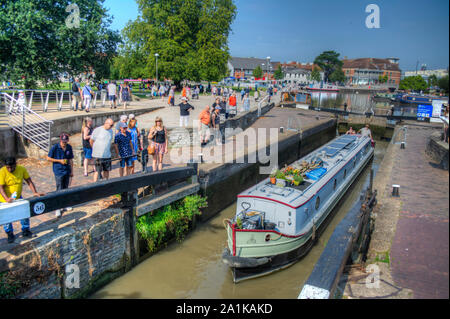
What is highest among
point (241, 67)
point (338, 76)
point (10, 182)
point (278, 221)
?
point (241, 67)

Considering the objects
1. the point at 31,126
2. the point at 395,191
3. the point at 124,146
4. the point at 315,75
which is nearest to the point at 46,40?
the point at 31,126

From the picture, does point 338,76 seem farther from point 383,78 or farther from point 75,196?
point 75,196

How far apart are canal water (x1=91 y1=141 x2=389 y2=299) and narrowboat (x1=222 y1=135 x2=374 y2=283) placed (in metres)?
0.30

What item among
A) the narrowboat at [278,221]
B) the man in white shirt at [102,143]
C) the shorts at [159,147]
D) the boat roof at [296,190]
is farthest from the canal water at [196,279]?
the man in white shirt at [102,143]

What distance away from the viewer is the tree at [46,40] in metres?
19.1

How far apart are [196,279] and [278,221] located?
2.70m

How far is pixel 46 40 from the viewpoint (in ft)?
67.3

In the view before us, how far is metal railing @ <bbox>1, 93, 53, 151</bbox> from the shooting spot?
11336 mm

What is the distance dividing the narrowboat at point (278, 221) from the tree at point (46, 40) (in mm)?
17268

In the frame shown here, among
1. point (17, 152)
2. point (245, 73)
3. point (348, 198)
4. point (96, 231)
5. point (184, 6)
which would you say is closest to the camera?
point (96, 231)
